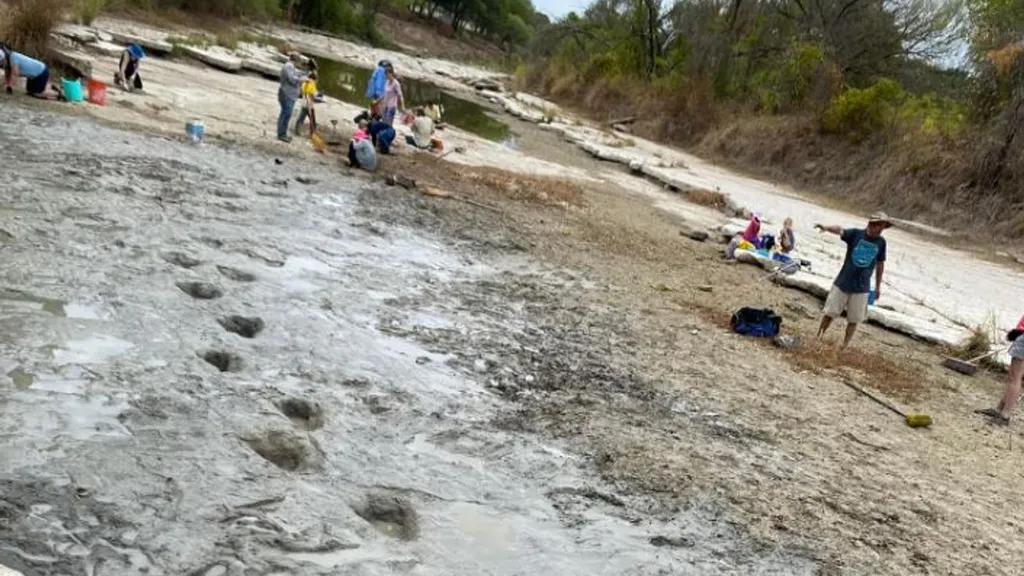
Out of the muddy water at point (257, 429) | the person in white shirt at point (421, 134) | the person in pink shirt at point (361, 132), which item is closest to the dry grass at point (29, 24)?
the person in pink shirt at point (361, 132)

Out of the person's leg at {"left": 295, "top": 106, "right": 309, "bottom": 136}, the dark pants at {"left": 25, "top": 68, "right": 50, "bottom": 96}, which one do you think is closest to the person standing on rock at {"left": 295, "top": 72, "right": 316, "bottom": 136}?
the person's leg at {"left": 295, "top": 106, "right": 309, "bottom": 136}

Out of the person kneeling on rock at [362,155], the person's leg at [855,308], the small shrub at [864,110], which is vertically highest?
the small shrub at [864,110]

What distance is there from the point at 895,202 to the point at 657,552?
19744mm

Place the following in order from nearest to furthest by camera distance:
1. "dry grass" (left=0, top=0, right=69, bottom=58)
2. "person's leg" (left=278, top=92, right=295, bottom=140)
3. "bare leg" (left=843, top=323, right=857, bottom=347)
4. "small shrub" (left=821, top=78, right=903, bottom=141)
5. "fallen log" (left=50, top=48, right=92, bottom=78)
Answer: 1. "bare leg" (left=843, top=323, right=857, bottom=347)
2. "person's leg" (left=278, top=92, right=295, bottom=140)
3. "dry grass" (left=0, top=0, right=69, bottom=58)
4. "fallen log" (left=50, top=48, right=92, bottom=78)
5. "small shrub" (left=821, top=78, right=903, bottom=141)

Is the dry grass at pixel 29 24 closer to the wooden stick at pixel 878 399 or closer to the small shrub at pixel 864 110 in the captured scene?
the wooden stick at pixel 878 399

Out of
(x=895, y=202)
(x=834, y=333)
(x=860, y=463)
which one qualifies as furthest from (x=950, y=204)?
(x=860, y=463)

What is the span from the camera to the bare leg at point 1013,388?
773 centimetres

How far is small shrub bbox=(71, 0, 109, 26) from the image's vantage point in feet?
68.8

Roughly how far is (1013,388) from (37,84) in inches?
500

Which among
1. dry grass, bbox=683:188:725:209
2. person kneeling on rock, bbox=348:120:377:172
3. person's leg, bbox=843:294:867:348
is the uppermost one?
dry grass, bbox=683:188:725:209

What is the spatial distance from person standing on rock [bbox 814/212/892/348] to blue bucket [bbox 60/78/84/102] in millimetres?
10616

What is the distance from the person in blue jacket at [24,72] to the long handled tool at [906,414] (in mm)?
11324

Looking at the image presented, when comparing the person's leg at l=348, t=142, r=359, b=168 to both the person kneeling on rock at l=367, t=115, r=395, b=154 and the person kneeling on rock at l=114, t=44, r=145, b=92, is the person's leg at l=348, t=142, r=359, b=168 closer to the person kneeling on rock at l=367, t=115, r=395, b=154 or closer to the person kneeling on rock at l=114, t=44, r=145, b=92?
the person kneeling on rock at l=367, t=115, r=395, b=154

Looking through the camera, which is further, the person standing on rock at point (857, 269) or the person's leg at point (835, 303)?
the person's leg at point (835, 303)
